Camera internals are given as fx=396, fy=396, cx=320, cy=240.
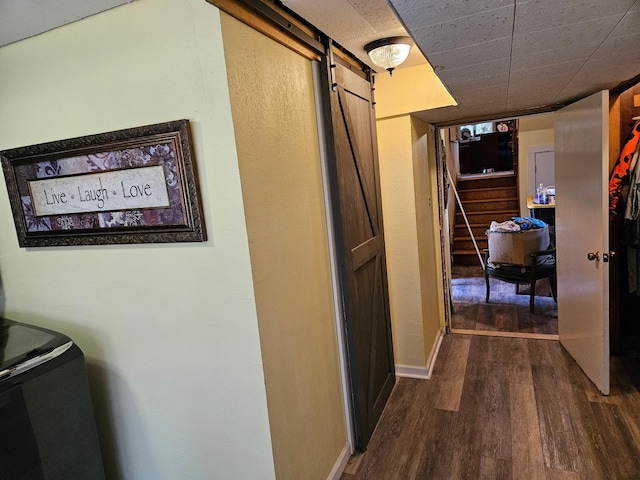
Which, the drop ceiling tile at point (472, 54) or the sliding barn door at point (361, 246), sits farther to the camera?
the sliding barn door at point (361, 246)

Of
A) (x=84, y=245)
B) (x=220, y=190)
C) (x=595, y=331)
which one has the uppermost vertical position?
(x=220, y=190)

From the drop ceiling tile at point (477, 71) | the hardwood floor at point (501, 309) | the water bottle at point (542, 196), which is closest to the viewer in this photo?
the drop ceiling tile at point (477, 71)

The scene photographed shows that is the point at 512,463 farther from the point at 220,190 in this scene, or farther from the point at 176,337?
the point at 220,190

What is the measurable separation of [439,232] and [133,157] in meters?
2.73

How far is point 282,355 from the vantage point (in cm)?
151

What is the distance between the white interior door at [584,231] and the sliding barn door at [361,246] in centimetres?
128

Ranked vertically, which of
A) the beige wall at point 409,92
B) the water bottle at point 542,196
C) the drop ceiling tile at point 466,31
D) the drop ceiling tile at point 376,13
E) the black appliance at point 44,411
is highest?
the drop ceiling tile at point 376,13

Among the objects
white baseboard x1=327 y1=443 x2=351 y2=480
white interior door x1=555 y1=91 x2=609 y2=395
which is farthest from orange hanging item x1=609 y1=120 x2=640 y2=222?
white baseboard x1=327 y1=443 x2=351 y2=480

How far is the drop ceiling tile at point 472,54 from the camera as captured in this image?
1501mm

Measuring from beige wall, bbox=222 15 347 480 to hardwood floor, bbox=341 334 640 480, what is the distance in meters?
0.49

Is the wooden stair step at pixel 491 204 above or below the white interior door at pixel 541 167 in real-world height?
below

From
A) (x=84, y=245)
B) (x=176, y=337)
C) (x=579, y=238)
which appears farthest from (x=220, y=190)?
(x=579, y=238)

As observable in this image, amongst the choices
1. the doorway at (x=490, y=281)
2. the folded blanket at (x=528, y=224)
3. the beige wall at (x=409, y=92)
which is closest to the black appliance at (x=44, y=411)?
the beige wall at (x=409, y=92)

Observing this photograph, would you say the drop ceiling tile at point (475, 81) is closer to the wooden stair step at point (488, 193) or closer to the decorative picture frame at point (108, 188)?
the decorative picture frame at point (108, 188)
